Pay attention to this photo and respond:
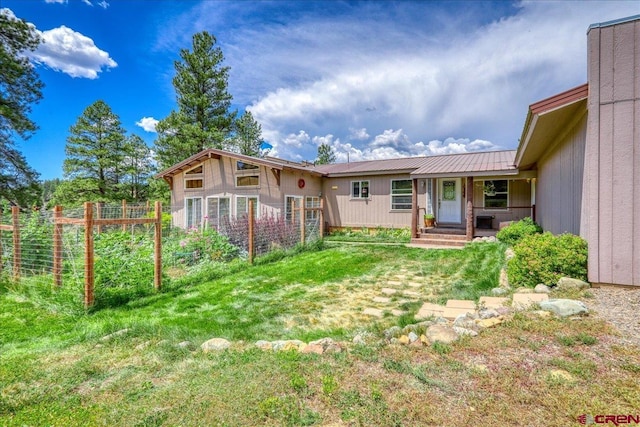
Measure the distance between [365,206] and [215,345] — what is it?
11054 mm

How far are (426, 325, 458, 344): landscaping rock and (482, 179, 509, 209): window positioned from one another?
A: 10.8 meters

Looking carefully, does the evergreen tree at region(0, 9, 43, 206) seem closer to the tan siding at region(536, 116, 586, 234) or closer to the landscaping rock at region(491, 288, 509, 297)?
the landscaping rock at region(491, 288, 509, 297)

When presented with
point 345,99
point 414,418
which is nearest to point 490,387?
point 414,418

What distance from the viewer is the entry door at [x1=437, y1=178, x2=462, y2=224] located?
41.0 ft

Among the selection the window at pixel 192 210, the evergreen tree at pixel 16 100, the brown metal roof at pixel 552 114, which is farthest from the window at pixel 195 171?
the brown metal roof at pixel 552 114

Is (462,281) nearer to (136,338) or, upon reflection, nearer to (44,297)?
(136,338)

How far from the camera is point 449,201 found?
12703mm

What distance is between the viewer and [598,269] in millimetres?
3852

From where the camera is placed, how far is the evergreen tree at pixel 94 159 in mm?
21000

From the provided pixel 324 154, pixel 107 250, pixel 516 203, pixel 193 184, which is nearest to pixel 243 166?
pixel 193 184

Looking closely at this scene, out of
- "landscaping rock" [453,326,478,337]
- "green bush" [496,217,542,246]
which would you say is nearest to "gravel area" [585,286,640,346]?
"landscaping rock" [453,326,478,337]

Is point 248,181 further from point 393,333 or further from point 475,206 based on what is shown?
point 393,333

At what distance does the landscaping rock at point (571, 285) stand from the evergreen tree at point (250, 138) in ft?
89.8

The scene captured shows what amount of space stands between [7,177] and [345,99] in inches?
626
